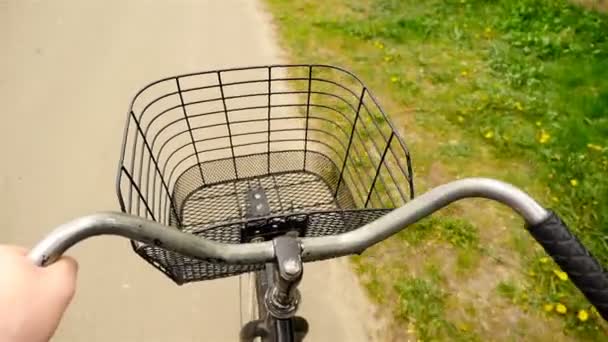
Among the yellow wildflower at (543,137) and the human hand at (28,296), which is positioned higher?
the yellow wildflower at (543,137)

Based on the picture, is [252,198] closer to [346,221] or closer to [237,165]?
[346,221]

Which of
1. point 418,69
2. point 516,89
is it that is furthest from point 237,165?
point 516,89

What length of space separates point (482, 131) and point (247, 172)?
1.24 m

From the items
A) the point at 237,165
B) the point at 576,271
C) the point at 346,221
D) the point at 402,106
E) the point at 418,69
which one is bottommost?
the point at 576,271

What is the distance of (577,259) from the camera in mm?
607

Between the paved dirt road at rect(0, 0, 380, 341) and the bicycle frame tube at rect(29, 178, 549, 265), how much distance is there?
1.04 meters

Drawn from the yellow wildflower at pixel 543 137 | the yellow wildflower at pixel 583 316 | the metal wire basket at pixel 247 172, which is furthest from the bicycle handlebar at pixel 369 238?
the yellow wildflower at pixel 543 137

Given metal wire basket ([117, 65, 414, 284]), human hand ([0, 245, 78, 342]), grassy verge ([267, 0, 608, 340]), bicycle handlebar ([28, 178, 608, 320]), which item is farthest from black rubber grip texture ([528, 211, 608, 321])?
grassy verge ([267, 0, 608, 340])

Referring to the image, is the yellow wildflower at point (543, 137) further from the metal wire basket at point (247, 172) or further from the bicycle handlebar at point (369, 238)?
the bicycle handlebar at point (369, 238)

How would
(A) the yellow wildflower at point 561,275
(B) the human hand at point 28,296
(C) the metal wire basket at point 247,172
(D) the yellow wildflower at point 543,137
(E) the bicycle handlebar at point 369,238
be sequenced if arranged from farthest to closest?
(D) the yellow wildflower at point 543,137, (A) the yellow wildflower at point 561,275, (C) the metal wire basket at point 247,172, (E) the bicycle handlebar at point 369,238, (B) the human hand at point 28,296

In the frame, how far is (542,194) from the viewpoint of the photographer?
2016 millimetres

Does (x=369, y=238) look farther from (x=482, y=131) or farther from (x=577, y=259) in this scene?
(x=482, y=131)

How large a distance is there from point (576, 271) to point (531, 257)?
129 cm

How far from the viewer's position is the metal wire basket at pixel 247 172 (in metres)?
0.90
